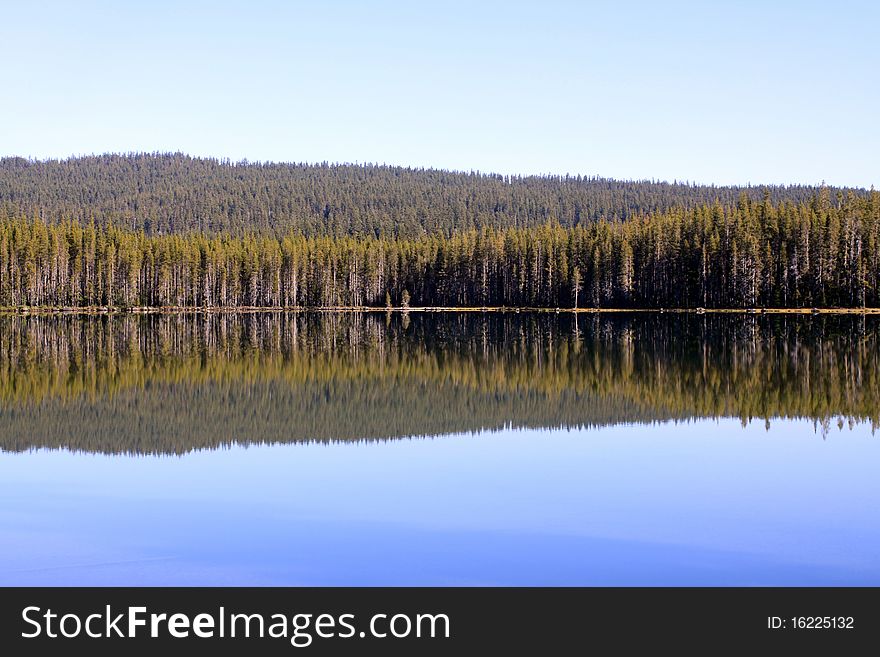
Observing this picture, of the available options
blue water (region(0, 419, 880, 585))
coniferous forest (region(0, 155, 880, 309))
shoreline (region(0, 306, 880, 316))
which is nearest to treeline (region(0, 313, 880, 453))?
blue water (region(0, 419, 880, 585))

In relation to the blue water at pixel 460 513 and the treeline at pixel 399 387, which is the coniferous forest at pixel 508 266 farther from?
the blue water at pixel 460 513

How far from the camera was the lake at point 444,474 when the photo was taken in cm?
1196

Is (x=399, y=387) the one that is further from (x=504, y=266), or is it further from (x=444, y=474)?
(x=504, y=266)

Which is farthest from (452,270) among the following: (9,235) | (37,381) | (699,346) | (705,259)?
(37,381)

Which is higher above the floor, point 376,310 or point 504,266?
point 504,266

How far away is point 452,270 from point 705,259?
126 ft

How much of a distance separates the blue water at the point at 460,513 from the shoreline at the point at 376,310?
80993 millimetres

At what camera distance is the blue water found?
11.6m

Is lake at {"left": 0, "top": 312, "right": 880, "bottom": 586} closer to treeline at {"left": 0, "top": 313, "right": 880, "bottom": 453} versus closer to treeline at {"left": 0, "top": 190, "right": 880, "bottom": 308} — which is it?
treeline at {"left": 0, "top": 313, "right": 880, "bottom": 453}

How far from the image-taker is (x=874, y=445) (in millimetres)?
19750

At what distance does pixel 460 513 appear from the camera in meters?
14.5

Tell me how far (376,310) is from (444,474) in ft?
383

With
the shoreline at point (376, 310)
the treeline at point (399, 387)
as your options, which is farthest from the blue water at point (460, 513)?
the shoreline at point (376, 310)

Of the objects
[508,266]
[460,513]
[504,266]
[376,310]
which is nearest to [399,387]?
[460,513]
